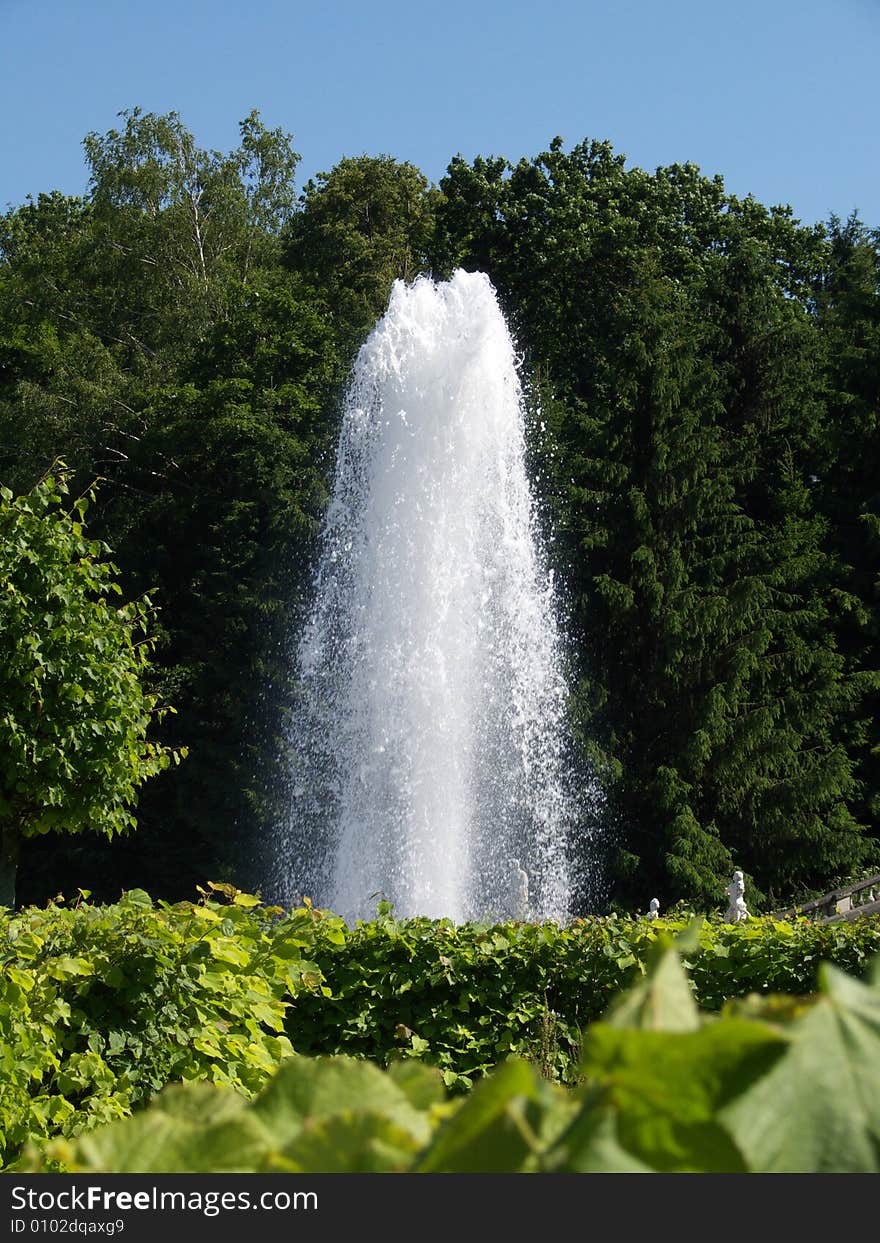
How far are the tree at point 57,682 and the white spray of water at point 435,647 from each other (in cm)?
505

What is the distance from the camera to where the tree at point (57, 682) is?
326 inches


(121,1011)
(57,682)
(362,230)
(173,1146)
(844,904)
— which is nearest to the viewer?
(173,1146)

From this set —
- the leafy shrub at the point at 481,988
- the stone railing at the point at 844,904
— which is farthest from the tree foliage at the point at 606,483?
the leafy shrub at the point at 481,988

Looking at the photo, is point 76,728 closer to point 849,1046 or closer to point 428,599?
point 428,599

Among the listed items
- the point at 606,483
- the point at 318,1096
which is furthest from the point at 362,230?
the point at 318,1096

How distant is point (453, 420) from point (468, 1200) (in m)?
14.8

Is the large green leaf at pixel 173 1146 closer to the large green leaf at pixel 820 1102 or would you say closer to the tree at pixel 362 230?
the large green leaf at pixel 820 1102

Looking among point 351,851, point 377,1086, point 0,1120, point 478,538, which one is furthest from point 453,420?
point 377,1086

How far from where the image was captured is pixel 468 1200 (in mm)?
528

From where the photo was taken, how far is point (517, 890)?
14.3 m

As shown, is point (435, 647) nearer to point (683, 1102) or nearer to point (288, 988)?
point (288, 988)

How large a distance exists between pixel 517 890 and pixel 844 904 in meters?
3.37

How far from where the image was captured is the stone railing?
12.6 metres

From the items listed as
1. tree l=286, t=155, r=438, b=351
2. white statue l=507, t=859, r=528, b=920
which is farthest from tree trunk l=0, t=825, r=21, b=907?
tree l=286, t=155, r=438, b=351
